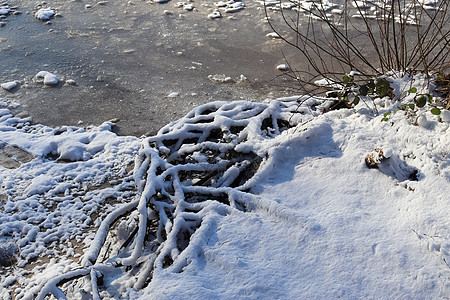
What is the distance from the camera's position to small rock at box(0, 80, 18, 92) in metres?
5.48

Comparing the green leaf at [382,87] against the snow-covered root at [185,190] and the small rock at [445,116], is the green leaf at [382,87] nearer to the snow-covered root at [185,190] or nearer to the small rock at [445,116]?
the small rock at [445,116]

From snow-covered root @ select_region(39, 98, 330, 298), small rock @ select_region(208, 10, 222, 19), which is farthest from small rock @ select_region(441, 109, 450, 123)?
small rock @ select_region(208, 10, 222, 19)

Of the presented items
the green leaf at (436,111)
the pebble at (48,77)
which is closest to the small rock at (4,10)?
the pebble at (48,77)

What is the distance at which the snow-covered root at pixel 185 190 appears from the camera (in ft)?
8.02

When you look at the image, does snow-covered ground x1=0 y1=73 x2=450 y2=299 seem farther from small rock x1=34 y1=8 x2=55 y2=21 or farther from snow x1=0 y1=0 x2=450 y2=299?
small rock x1=34 y1=8 x2=55 y2=21

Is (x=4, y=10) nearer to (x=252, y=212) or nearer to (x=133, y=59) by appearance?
(x=133, y=59)

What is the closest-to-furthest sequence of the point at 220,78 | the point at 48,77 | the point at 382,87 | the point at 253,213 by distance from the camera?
the point at 253,213, the point at 382,87, the point at 220,78, the point at 48,77

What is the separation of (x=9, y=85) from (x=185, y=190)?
12.3ft

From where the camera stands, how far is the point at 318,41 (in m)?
6.15

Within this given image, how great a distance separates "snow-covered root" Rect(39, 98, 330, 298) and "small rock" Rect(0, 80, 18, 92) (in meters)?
2.89

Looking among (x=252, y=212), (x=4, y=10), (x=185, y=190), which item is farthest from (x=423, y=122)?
(x=4, y=10)

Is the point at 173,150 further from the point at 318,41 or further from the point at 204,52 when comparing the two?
the point at 318,41

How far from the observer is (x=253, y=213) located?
8.32 feet

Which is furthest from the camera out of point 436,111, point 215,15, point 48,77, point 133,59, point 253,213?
point 215,15
